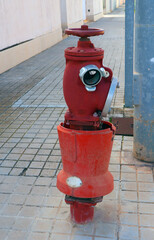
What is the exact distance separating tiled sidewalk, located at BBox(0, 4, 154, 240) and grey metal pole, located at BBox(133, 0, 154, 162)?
1.00ft

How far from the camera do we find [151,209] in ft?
9.77

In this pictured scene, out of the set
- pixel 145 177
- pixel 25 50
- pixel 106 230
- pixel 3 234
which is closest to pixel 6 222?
pixel 3 234

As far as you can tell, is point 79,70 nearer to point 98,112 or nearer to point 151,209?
point 98,112

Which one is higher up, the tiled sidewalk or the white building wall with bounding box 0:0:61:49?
the white building wall with bounding box 0:0:61:49

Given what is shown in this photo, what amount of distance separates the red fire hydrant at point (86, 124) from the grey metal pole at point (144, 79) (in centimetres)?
108

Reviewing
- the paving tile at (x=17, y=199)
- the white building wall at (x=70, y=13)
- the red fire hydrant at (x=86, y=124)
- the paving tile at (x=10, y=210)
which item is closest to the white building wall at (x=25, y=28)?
the white building wall at (x=70, y=13)

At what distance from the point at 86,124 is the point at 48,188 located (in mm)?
1250

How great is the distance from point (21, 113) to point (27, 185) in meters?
2.48

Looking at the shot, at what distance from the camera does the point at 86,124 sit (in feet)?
8.09

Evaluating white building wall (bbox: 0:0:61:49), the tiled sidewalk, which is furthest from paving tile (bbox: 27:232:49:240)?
white building wall (bbox: 0:0:61:49)

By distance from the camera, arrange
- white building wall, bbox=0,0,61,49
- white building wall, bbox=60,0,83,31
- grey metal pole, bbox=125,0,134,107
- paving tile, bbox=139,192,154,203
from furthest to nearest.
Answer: white building wall, bbox=60,0,83,31 → white building wall, bbox=0,0,61,49 → grey metal pole, bbox=125,0,134,107 → paving tile, bbox=139,192,154,203

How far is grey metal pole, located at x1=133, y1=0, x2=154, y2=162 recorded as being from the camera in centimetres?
334

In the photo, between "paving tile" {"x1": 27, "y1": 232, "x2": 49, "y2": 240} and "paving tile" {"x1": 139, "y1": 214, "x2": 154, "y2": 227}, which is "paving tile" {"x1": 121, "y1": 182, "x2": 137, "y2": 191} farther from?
"paving tile" {"x1": 27, "y1": 232, "x2": 49, "y2": 240}

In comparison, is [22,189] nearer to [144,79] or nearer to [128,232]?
[128,232]
